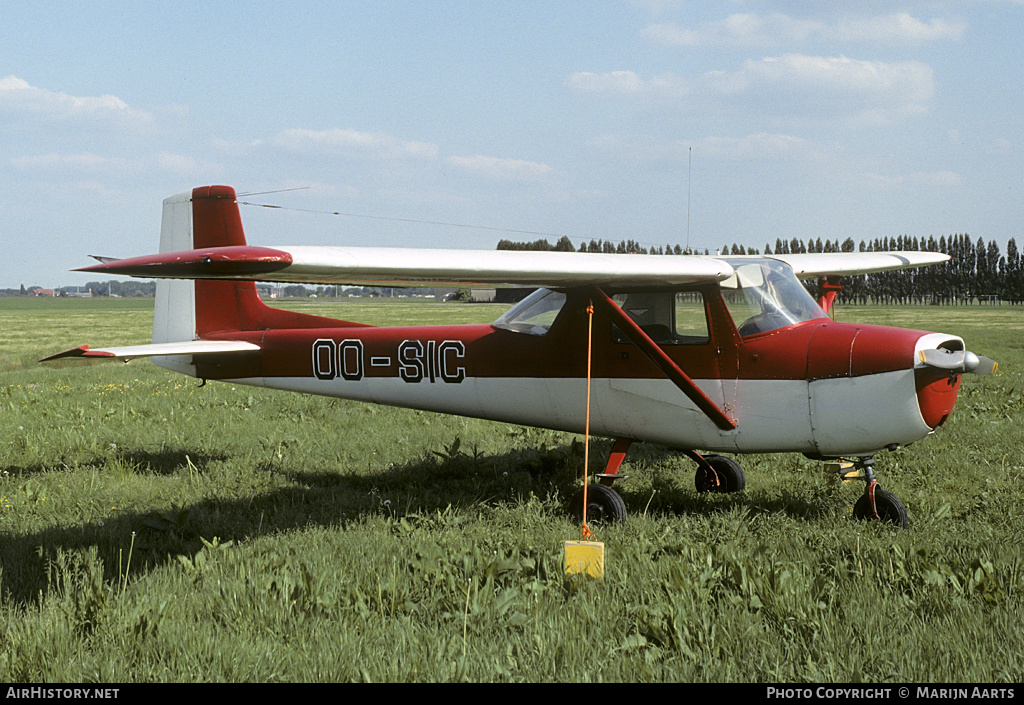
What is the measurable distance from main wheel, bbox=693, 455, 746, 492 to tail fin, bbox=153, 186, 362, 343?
4397mm

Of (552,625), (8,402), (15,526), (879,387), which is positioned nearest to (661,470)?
(879,387)

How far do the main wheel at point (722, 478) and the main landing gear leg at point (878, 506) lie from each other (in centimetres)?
124

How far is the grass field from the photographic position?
3.33 meters

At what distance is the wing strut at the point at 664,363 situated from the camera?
5.52 m

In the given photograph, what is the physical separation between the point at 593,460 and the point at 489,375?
1871mm

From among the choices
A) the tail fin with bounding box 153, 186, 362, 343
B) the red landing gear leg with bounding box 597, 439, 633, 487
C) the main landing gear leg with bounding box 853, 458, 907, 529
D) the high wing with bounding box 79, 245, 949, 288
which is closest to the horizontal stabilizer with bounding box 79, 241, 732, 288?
the high wing with bounding box 79, 245, 949, 288

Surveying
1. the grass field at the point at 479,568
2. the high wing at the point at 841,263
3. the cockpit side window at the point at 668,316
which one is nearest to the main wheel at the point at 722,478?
the grass field at the point at 479,568

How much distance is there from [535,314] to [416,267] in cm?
209

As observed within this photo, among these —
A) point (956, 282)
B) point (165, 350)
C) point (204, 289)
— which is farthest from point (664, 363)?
point (956, 282)

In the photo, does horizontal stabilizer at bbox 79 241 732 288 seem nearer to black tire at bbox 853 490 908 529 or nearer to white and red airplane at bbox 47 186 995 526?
white and red airplane at bbox 47 186 995 526

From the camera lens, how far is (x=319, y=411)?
34.8 feet

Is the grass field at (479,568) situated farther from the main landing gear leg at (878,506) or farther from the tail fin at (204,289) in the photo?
the tail fin at (204,289)
